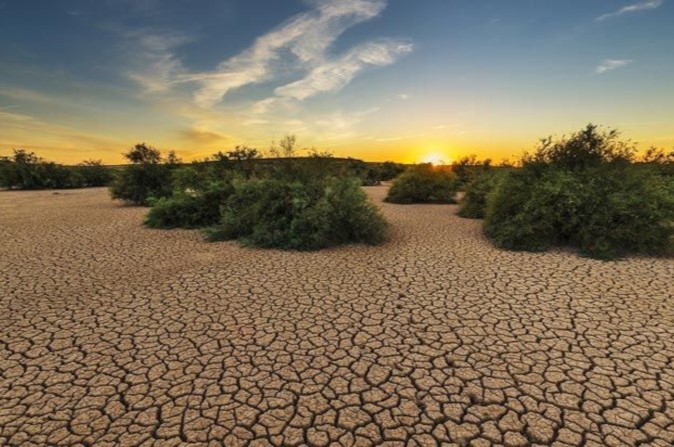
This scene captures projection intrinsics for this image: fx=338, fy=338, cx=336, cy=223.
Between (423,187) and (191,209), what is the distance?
451 inches

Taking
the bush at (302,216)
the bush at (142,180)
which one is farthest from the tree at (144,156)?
the bush at (302,216)

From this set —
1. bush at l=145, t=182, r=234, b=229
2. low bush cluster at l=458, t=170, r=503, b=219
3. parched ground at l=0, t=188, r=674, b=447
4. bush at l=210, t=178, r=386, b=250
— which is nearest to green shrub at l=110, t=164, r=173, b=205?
bush at l=145, t=182, r=234, b=229

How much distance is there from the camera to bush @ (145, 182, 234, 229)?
36.2ft

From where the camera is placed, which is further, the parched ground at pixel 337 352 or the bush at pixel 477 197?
the bush at pixel 477 197

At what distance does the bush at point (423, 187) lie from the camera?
58.2ft

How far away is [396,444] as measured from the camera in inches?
104

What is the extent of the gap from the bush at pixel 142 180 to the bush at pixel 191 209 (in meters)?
5.27

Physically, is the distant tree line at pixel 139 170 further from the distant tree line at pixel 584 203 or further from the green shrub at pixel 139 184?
the distant tree line at pixel 584 203

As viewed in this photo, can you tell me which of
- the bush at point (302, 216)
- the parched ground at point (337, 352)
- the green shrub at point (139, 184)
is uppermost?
the green shrub at point (139, 184)

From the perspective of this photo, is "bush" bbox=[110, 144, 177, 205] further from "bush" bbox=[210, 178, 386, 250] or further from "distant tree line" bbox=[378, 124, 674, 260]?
"distant tree line" bbox=[378, 124, 674, 260]

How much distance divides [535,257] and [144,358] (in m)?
7.55

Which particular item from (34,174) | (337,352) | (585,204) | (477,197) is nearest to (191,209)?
(337,352)

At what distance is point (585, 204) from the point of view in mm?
8211

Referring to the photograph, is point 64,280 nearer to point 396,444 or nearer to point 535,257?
point 396,444
